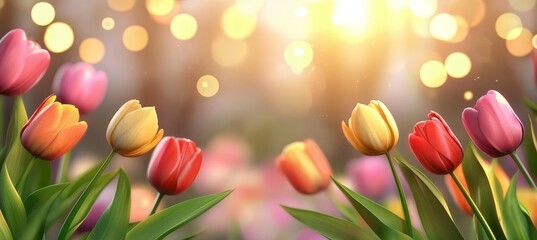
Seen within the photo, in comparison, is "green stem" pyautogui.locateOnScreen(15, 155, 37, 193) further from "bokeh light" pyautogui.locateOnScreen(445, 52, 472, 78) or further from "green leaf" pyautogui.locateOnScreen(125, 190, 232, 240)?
"bokeh light" pyautogui.locateOnScreen(445, 52, 472, 78)

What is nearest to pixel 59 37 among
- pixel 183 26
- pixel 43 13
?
pixel 43 13

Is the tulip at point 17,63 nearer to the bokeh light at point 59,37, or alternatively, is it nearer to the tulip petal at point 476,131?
the bokeh light at point 59,37

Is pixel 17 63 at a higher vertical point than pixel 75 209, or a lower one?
higher

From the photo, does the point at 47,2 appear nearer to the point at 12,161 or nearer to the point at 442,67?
the point at 12,161

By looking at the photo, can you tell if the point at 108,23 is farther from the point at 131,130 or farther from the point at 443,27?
the point at 443,27

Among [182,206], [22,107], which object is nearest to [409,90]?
[182,206]

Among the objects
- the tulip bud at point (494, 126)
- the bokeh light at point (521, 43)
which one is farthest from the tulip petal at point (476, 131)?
the bokeh light at point (521, 43)
